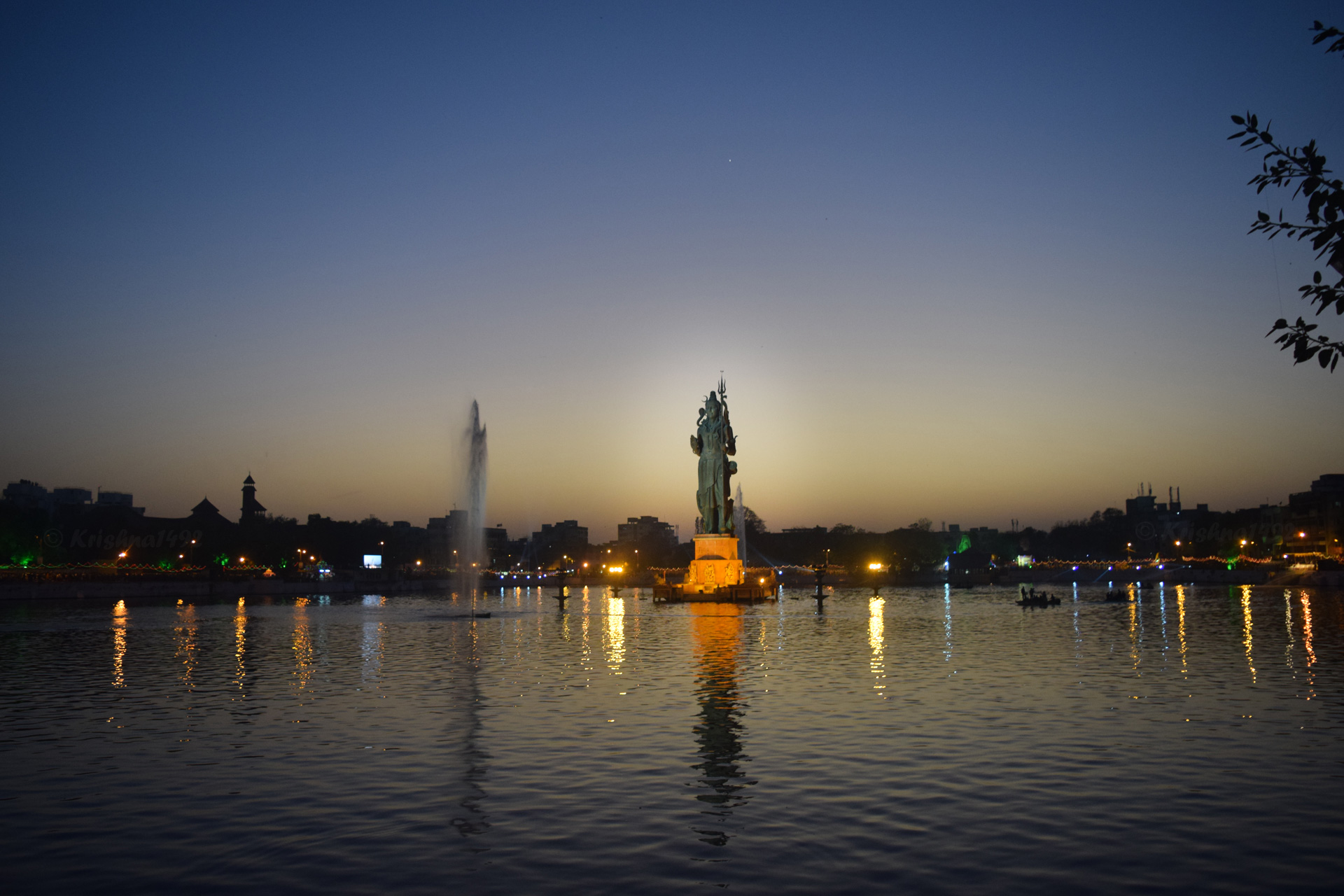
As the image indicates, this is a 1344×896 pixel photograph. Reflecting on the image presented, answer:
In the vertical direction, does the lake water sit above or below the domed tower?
below

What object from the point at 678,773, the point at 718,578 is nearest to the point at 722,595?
the point at 718,578

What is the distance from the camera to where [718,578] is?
79.0 meters

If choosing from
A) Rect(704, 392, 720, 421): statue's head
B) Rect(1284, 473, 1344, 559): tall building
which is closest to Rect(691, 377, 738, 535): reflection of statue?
Rect(704, 392, 720, 421): statue's head

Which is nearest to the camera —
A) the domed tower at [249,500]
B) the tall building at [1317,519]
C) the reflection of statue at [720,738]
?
the reflection of statue at [720,738]

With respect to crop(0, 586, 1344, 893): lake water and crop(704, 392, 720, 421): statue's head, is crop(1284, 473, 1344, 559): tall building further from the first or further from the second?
crop(0, 586, 1344, 893): lake water

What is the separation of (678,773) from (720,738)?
291 centimetres

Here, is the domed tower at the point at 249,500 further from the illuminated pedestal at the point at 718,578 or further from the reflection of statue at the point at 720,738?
the reflection of statue at the point at 720,738

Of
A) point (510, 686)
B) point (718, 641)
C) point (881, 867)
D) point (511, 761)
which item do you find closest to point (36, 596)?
point (718, 641)

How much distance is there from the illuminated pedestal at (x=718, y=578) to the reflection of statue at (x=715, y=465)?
107cm

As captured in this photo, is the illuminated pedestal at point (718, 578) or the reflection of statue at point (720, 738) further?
the illuminated pedestal at point (718, 578)

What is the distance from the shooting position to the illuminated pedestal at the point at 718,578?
77.7 m

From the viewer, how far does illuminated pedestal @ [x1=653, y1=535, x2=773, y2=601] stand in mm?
77688

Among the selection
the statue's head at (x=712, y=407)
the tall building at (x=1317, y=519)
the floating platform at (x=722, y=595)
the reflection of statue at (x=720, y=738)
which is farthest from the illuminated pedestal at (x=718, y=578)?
the tall building at (x=1317, y=519)

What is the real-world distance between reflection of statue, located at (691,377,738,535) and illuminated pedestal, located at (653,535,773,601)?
107 cm
